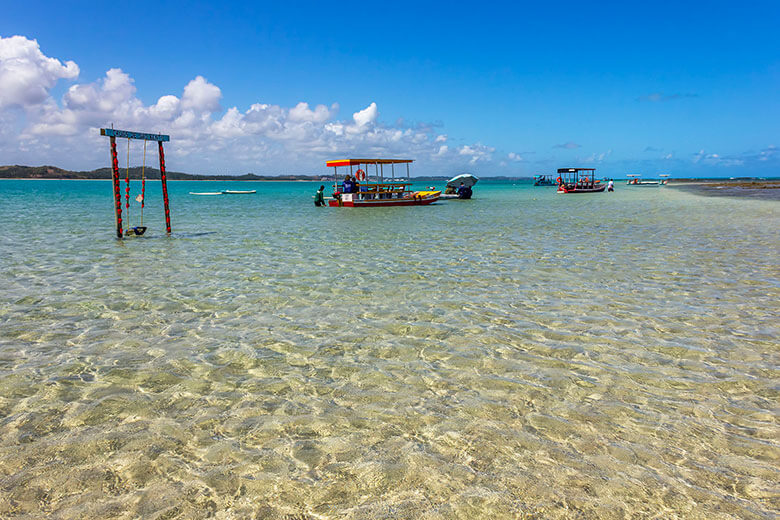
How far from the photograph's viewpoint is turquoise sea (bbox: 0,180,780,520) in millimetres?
3338

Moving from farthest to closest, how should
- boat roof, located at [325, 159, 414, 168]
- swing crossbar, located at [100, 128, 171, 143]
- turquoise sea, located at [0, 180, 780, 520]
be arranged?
boat roof, located at [325, 159, 414, 168]
swing crossbar, located at [100, 128, 171, 143]
turquoise sea, located at [0, 180, 780, 520]

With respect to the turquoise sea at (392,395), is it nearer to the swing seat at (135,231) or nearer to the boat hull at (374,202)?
the swing seat at (135,231)

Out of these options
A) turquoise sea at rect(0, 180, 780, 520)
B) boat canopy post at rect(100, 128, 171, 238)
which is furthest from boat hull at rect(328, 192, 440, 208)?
turquoise sea at rect(0, 180, 780, 520)

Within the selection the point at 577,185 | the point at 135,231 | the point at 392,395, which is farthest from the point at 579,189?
the point at 392,395

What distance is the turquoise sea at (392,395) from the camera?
334 cm

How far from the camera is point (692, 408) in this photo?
15.0 ft

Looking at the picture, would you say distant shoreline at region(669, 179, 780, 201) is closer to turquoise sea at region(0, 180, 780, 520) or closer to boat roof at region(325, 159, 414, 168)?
boat roof at region(325, 159, 414, 168)

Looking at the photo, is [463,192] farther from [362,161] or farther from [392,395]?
[392,395]

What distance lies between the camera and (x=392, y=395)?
493cm

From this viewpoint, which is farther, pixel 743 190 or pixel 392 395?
pixel 743 190

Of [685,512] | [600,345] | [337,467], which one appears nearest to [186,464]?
[337,467]

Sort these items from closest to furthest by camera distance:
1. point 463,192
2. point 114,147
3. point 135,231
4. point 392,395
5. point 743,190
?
point 392,395, point 114,147, point 135,231, point 463,192, point 743,190

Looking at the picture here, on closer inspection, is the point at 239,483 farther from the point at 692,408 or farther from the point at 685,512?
the point at 692,408

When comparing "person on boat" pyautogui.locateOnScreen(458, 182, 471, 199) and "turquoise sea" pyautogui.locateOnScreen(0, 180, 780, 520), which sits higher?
"person on boat" pyautogui.locateOnScreen(458, 182, 471, 199)
